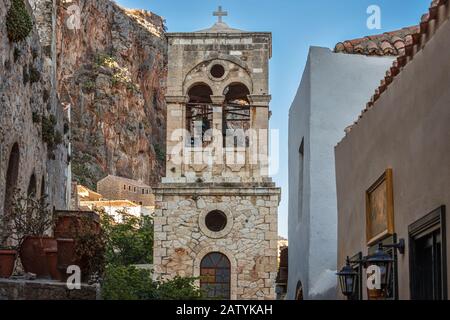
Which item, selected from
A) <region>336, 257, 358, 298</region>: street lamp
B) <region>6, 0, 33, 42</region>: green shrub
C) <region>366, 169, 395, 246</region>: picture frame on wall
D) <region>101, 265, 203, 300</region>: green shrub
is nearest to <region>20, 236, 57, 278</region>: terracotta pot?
<region>6, 0, 33, 42</region>: green shrub

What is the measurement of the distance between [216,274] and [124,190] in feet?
146

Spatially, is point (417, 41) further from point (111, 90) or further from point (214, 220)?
point (111, 90)

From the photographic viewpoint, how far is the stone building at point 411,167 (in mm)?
6199

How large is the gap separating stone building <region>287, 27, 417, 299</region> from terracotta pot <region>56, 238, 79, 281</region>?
3.31m

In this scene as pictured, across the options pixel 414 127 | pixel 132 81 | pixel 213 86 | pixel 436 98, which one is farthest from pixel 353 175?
pixel 132 81

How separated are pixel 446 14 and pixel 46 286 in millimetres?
5338

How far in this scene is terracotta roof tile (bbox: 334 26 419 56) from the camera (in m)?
11.8

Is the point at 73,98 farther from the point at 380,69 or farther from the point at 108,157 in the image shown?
the point at 380,69

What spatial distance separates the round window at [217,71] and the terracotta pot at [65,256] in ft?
49.7

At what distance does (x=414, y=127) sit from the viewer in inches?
271

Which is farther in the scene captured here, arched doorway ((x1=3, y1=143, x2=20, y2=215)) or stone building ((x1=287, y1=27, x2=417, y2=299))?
arched doorway ((x1=3, y1=143, x2=20, y2=215))

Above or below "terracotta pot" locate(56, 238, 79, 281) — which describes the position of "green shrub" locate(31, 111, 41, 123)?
above

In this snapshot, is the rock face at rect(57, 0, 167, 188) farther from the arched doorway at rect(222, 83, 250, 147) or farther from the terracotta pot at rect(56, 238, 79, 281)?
the terracotta pot at rect(56, 238, 79, 281)

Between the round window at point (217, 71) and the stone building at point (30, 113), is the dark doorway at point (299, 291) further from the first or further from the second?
the round window at point (217, 71)
